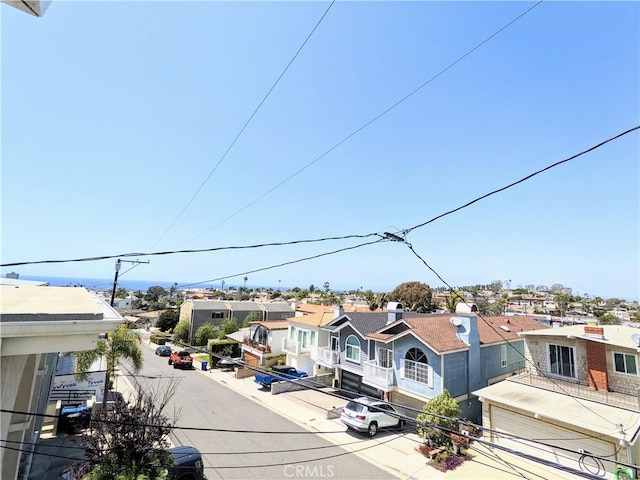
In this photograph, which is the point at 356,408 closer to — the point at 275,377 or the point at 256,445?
the point at 256,445

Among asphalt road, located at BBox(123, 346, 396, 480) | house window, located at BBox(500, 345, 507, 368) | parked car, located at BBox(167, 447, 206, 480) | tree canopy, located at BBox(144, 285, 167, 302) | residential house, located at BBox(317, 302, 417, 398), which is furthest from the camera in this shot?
tree canopy, located at BBox(144, 285, 167, 302)

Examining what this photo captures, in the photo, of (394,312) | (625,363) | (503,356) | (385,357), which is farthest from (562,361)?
(385,357)

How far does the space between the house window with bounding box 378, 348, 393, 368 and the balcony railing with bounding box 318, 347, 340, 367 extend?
4550mm

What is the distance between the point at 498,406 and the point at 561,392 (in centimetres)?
336

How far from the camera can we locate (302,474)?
42.0ft

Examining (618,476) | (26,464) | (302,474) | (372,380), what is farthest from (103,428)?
(618,476)

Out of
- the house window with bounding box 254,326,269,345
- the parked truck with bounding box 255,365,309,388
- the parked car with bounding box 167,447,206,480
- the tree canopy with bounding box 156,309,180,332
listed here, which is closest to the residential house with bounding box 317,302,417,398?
the parked truck with bounding box 255,365,309,388

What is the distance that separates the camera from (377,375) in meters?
20.4

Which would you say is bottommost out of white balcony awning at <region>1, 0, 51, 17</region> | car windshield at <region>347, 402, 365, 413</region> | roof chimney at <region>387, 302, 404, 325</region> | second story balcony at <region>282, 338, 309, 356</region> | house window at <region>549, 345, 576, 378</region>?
car windshield at <region>347, 402, 365, 413</region>

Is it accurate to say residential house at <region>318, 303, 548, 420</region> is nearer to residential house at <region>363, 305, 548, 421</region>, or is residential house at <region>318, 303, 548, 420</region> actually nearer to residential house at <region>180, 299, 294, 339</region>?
residential house at <region>363, 305, 548, 421</region>

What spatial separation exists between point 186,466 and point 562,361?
18.5m

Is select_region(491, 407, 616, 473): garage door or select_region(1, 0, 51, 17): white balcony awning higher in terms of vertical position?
select_region(1, 0, 51, 17): white balcony awning

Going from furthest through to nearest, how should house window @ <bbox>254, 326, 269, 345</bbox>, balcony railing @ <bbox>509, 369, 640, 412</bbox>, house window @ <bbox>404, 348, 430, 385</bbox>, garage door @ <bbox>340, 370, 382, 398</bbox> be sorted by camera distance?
house window @ <bbox>254, 326, 269, 345</bbox>
garage door @ <bbox>340, 370, 382, 398</bbox>
house window @ <bbox>404, 348, 430, 385</bbox>
balcony railing @ <bbox>509, 369, 640, 412</bbox>

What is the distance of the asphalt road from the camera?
42.5ft
